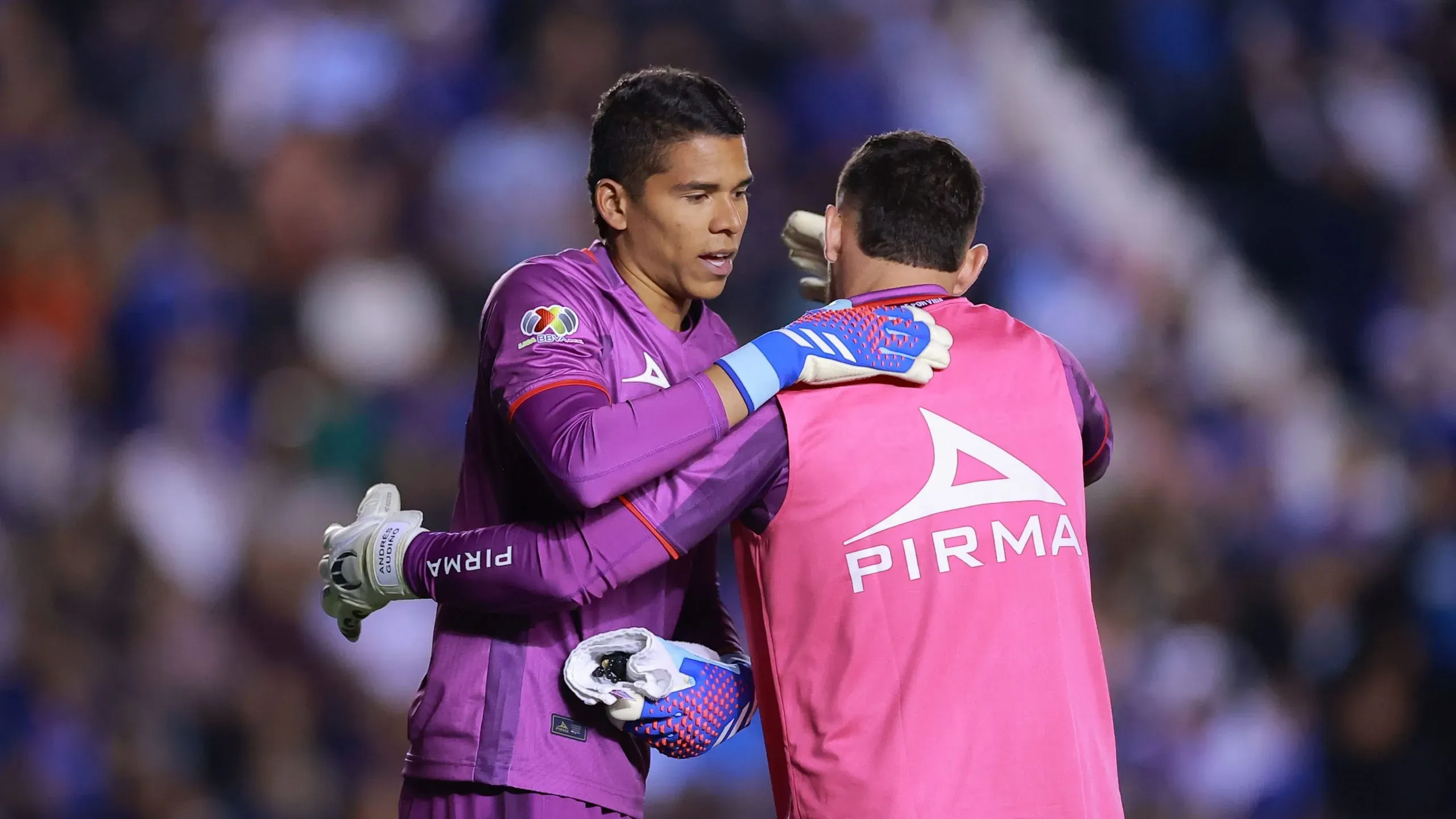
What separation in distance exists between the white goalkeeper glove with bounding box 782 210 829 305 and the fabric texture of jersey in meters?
0.39

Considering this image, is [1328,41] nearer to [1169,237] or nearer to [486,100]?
[1169,237]

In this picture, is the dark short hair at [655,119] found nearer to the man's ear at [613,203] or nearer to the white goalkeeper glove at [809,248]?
the man's ear at [613,203]

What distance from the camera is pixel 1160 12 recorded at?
778 centimetres

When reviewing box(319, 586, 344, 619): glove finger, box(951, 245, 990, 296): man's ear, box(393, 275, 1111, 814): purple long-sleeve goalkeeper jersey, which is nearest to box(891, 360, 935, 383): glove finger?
box(393, 275, 1111, 814): purple long-sleeve goalkeeper jersey

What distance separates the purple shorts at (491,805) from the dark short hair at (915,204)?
1.09 meters

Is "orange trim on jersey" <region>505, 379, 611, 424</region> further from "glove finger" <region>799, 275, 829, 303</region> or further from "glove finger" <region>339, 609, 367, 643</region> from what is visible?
"glove finger" <region>799, 275, 829, 303</region>

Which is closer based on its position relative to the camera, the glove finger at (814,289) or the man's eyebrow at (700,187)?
the man's eyebrow at (700,187)

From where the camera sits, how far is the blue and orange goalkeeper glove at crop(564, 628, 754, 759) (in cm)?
259

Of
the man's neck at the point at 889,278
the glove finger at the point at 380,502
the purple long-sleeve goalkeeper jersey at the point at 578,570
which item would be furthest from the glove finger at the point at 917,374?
the glove finger at the point at 380,502

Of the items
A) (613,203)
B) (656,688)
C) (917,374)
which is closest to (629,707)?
(656,688)

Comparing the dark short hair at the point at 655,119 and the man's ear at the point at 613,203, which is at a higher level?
the dark short hair at the point at 655,119

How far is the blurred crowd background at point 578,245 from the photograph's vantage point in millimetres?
5898

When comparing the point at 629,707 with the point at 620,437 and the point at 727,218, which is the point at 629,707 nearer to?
the point at 620,437

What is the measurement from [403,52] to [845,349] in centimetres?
508
